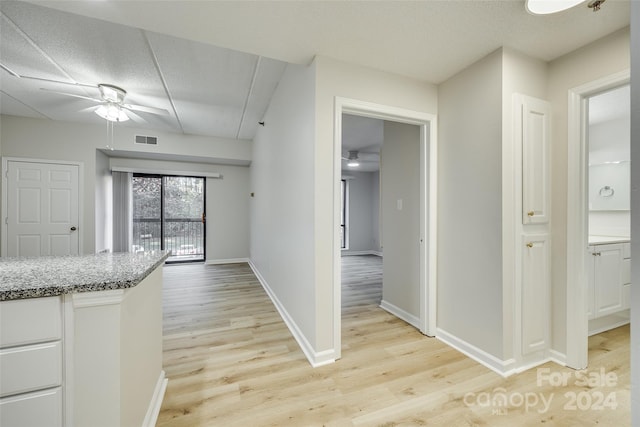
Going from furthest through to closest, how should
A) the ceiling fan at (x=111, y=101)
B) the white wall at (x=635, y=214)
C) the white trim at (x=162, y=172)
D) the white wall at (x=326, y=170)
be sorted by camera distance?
the white trim at (x=162, y=172) → the ceiling fan at (x=111, y=101) → the white wall at (x=326, y=170) → the white wall at (x=635, y=214)

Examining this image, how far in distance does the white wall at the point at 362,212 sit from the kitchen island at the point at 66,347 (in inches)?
257

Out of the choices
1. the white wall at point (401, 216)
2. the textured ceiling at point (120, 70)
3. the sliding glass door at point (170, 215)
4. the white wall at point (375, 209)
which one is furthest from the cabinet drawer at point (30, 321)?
the white wall at point (375, 209)

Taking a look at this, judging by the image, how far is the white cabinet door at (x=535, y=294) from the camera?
206 centimetres

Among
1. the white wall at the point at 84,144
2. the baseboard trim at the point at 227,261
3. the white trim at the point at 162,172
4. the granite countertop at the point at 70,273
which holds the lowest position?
the baseboard trim at the point at 227,261

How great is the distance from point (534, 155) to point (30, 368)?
311 centimetres

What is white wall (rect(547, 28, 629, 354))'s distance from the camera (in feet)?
6.57

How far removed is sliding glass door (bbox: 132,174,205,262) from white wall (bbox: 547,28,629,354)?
5.84 metres

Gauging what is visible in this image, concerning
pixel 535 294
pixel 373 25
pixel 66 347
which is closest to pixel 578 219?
pixel 535 294

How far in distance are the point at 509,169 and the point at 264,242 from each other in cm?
320

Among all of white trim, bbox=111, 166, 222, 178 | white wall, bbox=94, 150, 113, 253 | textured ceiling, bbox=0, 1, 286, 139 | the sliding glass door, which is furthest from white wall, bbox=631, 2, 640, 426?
the sliding glass door

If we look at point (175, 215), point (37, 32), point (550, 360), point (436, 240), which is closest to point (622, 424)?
point (550, 360)

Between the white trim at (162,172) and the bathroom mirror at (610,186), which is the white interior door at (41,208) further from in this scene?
the bathroom mirror at (610,186)

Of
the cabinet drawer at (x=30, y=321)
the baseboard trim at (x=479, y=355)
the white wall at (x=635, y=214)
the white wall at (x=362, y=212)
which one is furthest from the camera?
the white wall at (x=362, y=212)

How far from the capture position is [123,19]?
5.76 ft
